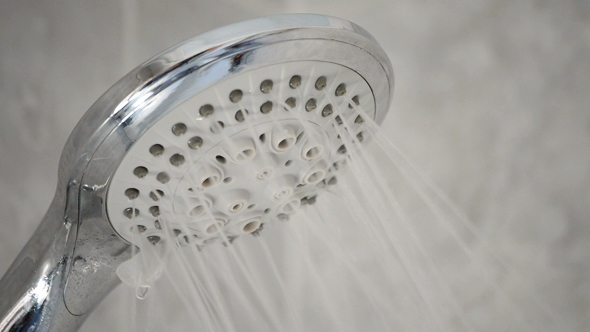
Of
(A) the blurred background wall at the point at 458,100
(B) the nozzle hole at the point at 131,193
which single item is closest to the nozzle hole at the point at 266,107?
(B) the nozzle hole at the point at 131,193

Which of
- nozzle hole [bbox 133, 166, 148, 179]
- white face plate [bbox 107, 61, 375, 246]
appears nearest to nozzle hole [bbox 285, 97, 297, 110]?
white face plate [bbox 107, 61, 375, 246]

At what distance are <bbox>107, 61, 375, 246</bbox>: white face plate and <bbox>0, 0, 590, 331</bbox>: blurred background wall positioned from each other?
300mm

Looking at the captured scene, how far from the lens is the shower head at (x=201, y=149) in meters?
0.30

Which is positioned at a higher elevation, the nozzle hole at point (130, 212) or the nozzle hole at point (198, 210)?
the nozzle hole at point (130, 212)

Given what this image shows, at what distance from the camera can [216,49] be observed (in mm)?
293

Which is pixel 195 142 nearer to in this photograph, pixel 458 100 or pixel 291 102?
pixel 291 102

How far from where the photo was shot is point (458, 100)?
709mm

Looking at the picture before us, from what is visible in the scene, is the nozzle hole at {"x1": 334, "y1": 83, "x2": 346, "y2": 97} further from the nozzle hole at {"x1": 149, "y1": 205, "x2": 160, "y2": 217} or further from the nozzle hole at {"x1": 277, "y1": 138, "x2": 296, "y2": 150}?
the nozzle hole at {"x1": 149, "y1": 205, "x2": 160, "y2": 217}

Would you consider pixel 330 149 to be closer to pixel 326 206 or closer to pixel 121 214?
pixel 121 214

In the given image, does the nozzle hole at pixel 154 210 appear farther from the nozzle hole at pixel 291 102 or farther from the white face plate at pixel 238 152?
the nozzle hole at pixel 291 102

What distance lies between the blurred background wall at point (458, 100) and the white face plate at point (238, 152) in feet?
0.99

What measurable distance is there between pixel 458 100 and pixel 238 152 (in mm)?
462

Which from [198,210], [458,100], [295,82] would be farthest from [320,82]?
[458,100]

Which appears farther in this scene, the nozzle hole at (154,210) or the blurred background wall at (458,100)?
the blurred background wall at (458,100)
